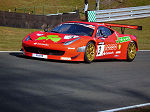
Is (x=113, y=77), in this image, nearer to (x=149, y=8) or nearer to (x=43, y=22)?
(x=43, y=22)

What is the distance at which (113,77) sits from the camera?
8.25 meters

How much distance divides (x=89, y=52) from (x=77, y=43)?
0.52 m

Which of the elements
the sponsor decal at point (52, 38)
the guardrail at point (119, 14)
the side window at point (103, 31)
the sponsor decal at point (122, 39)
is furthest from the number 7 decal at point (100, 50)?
the guardrail at point (119, 14)

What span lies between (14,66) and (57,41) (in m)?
1.69

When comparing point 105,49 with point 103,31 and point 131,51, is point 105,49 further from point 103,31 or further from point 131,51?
point 131,51

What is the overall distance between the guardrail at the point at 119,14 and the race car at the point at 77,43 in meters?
16.4

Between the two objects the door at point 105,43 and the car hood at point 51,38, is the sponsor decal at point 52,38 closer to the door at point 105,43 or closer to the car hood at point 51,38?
the car hood at point 51,38

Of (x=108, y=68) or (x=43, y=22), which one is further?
(x=43, y=22)

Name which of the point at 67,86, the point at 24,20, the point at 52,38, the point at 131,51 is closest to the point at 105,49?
the point at 131,51

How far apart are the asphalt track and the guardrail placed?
1847cm

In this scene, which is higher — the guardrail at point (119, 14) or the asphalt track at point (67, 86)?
the guardrail at point (119, 14)

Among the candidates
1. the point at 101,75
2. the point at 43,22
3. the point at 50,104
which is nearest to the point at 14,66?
the point at 101,75

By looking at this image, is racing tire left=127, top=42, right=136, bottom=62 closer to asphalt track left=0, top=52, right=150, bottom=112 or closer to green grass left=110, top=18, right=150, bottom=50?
asphalt track left=0, top=52, right=150, bottom=112

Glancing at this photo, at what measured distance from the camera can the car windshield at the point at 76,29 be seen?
422 inches
